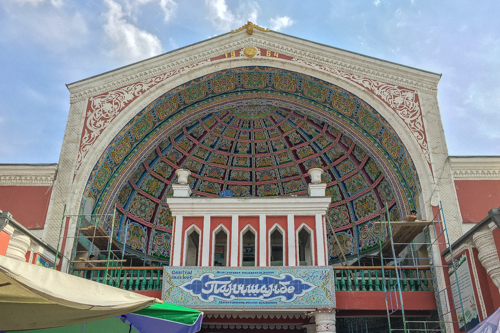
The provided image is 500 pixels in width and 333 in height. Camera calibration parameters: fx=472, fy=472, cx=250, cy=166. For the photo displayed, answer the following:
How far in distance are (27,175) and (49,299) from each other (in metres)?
8.63

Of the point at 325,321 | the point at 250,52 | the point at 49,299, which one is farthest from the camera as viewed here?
the point at 250,52

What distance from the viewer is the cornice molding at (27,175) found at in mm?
10664

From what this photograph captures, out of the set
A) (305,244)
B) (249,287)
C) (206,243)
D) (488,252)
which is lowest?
(249,287)

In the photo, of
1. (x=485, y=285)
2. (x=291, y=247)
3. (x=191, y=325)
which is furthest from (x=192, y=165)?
(x=191, y=325)

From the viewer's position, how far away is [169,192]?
13.2m

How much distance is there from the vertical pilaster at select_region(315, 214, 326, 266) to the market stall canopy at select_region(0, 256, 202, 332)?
20.5 feet

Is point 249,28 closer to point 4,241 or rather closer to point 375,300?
point 375,300

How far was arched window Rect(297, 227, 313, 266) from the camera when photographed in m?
10.2

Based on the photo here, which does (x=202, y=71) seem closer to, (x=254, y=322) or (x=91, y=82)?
(x=91, y=82)

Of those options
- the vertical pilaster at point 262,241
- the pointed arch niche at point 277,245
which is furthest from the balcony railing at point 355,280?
the vertical pilaster at point 262,241

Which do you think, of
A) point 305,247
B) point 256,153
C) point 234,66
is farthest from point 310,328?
point 234,66

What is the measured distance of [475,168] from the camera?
10375 millimetres

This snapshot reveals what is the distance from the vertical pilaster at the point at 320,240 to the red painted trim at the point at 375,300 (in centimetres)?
67

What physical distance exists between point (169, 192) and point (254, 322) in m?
4.84
